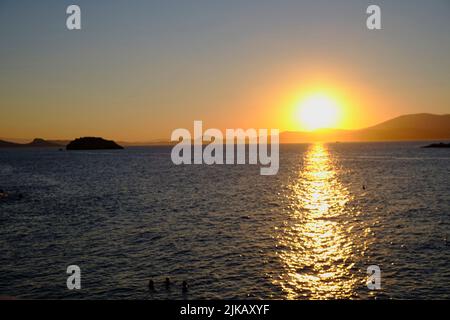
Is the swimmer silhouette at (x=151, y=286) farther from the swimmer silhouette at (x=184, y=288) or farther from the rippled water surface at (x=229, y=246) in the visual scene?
the swimmer silhouette at (x=184, y=288)

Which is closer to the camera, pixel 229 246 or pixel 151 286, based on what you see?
pixel 151 286

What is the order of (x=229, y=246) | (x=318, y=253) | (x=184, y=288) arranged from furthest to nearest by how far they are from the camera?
(x=229, y=246)
(x=318, y=253)
(x=184, y=288)

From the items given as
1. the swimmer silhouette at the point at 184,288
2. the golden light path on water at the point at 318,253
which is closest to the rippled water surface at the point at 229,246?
the golden light path on water at the point at 318,253

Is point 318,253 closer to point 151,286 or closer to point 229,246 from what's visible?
point 229,246

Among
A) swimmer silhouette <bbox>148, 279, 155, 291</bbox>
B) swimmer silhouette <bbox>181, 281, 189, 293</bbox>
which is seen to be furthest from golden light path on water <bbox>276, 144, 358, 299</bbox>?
swimmer silhouette <bbox>148, 279, 155, 291</bbox>

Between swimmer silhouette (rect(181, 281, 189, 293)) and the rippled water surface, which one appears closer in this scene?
swimmer silhouette (rect(181, 281, 189, 293))

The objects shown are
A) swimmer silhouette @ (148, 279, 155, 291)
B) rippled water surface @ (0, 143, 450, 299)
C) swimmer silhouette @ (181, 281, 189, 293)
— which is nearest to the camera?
swimmer silhouette @ (181, 281, 189, 293)

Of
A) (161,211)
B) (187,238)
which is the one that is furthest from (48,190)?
(187,238)

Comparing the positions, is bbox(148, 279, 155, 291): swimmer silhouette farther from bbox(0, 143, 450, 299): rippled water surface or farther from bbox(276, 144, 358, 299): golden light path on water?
bbox(276, 144, 358, 299): golden light path on water

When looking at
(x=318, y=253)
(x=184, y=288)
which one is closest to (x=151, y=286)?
(x=184, y=288)

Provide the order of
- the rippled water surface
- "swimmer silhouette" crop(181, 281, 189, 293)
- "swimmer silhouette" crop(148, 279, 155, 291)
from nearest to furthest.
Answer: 1. "swimmer silhouette" crop(181, 281, 189, 293)
2. "swimmer silhouette" crop(148, 279, 155, 291)
3. the rippled water surface

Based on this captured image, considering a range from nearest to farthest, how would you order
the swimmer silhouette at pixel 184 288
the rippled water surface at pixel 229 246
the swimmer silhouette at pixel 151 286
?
1. the swimmer silhouette at pixel 184 288
2. the swimmer silhouette at pixel 151 286
3. the rippled water surface at pixel 229 246

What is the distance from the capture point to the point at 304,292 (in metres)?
28.2
